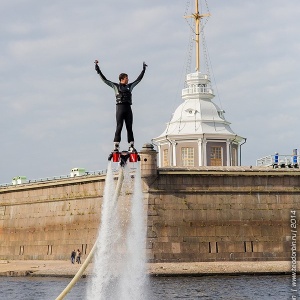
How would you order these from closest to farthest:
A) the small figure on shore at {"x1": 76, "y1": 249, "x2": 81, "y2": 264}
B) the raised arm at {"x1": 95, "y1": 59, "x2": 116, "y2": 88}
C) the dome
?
the raised arm at {"x1": 95, "y1": 59, "x2": 116, "y2": 88}, the small figure on shore at {"x1": 76, "y1": 249, "x2": 81, "y2": 264}, the dome

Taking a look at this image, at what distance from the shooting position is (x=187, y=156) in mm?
69188

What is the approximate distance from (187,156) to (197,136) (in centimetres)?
190

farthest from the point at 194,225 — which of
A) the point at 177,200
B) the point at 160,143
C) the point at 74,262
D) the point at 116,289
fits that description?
the point at 116,289

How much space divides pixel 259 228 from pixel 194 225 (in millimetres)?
4626

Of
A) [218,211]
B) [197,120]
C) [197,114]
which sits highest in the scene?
[197,114]

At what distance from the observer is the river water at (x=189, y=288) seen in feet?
140

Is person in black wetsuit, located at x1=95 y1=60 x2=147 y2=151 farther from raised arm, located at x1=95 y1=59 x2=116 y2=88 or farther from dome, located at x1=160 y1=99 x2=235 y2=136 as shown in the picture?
dome, located at x1=160 y1=99 x2=235 y2=136

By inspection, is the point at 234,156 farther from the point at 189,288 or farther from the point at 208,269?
the point at 189,288

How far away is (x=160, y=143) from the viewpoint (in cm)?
7175

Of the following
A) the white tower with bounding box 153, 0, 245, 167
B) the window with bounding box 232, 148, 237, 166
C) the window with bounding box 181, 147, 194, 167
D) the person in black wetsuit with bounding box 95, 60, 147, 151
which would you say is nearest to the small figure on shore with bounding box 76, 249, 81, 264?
the white tower with bounding box 153, 0, 245, 167

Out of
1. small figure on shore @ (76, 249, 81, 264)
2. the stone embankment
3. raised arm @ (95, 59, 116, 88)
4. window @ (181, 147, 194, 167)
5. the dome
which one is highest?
the dome

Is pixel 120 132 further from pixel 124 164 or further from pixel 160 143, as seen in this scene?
pixel 160 143

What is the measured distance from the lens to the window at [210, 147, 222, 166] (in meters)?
69.2

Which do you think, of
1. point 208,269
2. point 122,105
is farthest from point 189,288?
point 122,105
